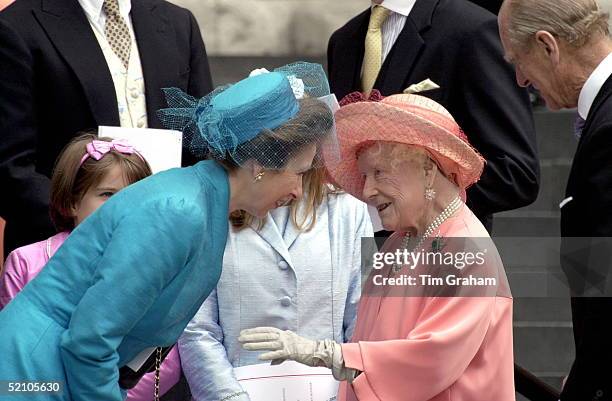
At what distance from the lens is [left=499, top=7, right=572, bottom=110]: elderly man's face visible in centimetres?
387

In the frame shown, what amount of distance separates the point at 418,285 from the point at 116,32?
5.73ft

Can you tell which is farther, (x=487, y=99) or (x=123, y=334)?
(x=487, y=99)

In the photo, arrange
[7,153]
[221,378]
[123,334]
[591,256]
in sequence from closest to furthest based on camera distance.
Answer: [123,334] < [591,256] < [221,378] < [7,153]

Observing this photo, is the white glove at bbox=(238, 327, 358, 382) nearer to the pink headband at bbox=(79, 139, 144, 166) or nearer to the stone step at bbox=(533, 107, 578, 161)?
the pink headband at bbox=(79, 139, 144, 166)

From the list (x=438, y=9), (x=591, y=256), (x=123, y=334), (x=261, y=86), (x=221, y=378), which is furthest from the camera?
(x=438, y=9)

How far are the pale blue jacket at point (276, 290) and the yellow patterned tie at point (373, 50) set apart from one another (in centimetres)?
91

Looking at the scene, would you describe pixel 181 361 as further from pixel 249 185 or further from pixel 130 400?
pixel 249 185

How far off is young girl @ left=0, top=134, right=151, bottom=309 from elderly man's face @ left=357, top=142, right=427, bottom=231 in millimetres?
954

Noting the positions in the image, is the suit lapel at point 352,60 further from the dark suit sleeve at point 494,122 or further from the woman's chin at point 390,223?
the woman's chin at point 390,223

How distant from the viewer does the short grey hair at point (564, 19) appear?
12.4ft

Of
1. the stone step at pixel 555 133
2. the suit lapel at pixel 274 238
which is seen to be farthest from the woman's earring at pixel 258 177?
the stone step at pixel 555 133

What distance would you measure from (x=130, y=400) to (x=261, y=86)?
1.24 m

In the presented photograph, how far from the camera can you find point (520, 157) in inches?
184

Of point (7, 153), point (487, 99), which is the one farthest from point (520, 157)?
point (7, 153)
